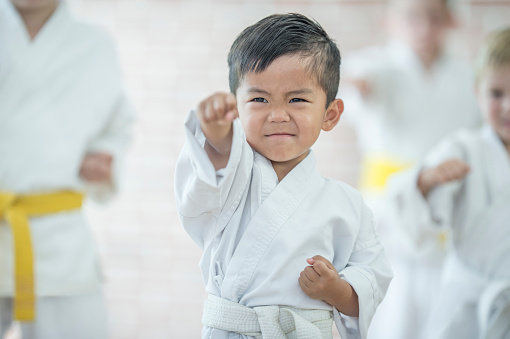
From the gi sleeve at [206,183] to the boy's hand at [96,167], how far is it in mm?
793

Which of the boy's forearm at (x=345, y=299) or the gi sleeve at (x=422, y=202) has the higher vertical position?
the gi sleeve at (x=422, y=202)

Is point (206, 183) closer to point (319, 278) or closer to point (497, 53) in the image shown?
point (319, 278)

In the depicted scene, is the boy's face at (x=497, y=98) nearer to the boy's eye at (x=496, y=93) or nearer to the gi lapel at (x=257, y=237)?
the boy's eye at (x=496, y=93)

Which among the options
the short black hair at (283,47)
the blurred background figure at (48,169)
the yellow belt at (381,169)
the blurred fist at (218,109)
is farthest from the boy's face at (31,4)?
the yellow belt at (381,169)

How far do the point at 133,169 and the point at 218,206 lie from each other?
6.71 ft

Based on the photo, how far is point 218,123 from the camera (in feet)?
2.73

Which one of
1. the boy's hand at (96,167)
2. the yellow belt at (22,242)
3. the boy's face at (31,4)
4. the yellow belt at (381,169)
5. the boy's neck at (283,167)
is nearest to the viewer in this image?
the boy's neck at (283,167)

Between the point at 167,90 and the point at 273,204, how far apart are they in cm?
203

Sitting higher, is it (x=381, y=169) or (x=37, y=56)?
(x=37, y=56)

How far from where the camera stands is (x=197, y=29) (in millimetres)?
2889

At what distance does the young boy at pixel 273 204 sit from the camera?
91cm

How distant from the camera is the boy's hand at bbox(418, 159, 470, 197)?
149cm

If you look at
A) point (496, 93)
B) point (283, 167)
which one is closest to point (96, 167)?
point (283, 167)

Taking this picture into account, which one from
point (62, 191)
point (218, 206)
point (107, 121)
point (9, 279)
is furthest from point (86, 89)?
point (218, 206)
